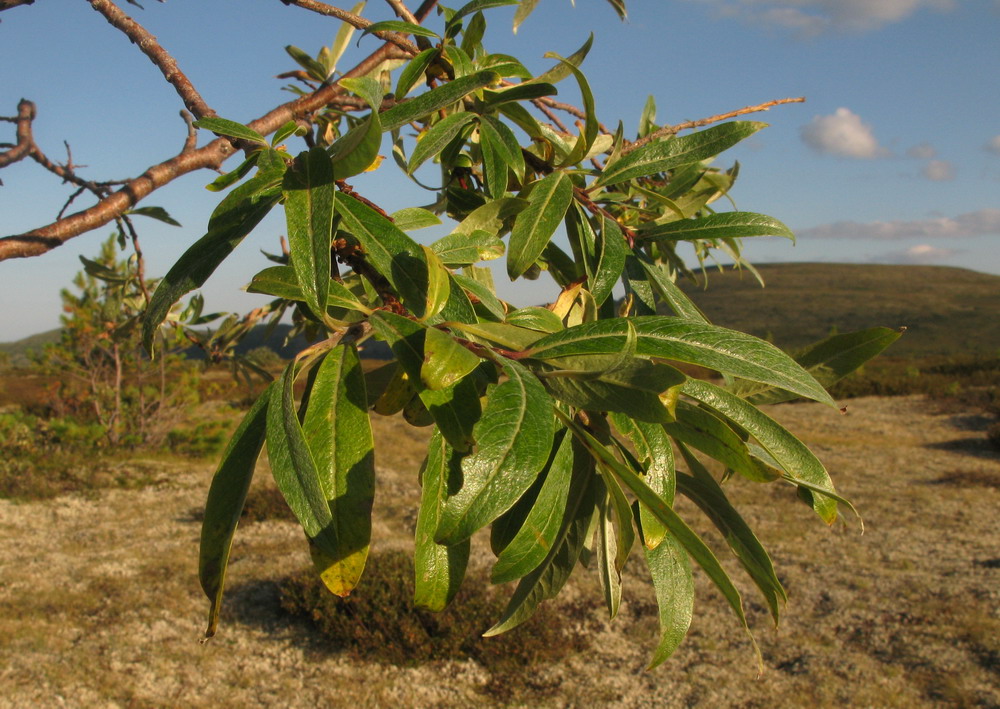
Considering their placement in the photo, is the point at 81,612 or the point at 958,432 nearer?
the point at 81,612

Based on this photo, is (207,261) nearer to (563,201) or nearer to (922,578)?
(563,201)

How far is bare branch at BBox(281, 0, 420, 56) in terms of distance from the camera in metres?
0.90

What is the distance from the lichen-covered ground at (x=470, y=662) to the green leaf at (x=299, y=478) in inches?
107

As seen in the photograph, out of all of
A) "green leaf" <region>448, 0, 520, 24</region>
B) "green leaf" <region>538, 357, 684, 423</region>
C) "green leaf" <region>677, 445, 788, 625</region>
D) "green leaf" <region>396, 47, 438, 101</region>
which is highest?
"green leaf" <region>448, 0, 520, 24</region>

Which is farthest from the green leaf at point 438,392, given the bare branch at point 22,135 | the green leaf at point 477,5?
the bare branch at point 22,135

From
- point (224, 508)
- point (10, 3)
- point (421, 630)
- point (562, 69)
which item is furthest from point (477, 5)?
point (421, 630)

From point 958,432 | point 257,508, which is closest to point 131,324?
point 257,508

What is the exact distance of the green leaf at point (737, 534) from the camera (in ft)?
1.58

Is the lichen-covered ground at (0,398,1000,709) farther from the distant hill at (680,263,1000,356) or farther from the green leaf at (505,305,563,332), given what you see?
the distant hill at (680,263,1000,356)

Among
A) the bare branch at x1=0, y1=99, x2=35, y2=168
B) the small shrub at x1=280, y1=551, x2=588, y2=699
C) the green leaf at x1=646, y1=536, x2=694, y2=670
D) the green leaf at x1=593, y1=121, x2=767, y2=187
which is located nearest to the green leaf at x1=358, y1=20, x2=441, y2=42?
the green leaf at x1=593, y1=121, x2=767, y2=187

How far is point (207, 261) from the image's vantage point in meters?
0.50

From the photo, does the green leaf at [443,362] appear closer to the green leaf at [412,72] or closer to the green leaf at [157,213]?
the green leaf at [412,72]

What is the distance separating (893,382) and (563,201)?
50.7ft

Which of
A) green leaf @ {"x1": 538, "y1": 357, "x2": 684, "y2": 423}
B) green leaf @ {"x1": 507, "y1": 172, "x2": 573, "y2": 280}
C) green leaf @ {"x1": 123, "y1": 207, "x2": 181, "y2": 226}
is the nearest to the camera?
green leaf @ {"x1": 538, "y1": 357, "x2": 684, "y2": 423}
